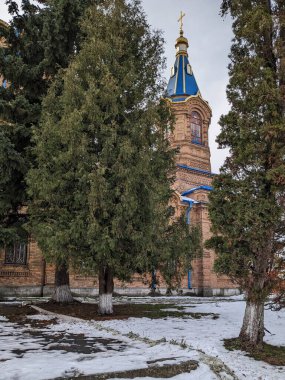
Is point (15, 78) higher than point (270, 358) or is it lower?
higher

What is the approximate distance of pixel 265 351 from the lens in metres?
5.68

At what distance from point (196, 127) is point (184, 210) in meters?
12.8

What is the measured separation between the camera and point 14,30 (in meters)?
11.8

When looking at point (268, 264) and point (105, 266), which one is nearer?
point (268, 264)

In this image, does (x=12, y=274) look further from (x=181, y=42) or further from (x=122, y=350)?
(x=181, y=42)

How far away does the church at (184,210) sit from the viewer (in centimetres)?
1695

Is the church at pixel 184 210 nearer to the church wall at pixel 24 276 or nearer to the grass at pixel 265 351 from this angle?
the church wall at pixel 24 276

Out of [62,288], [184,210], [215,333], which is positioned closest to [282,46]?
[215,333]

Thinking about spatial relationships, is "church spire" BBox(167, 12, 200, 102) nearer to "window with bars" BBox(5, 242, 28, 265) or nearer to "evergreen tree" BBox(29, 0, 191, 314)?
"window with bars" BBox(5, 242, 28, 265)

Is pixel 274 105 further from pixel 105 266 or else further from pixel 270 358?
pixel 105 266

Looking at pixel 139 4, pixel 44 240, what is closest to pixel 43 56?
pixel 139 4

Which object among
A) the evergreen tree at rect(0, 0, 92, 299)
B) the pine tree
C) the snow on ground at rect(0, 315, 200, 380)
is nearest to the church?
the evergreen tree at rect(0, 0, 92, 299)

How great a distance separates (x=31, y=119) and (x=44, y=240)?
4313 mm

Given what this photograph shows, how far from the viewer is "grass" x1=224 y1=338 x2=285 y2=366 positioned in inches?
199
